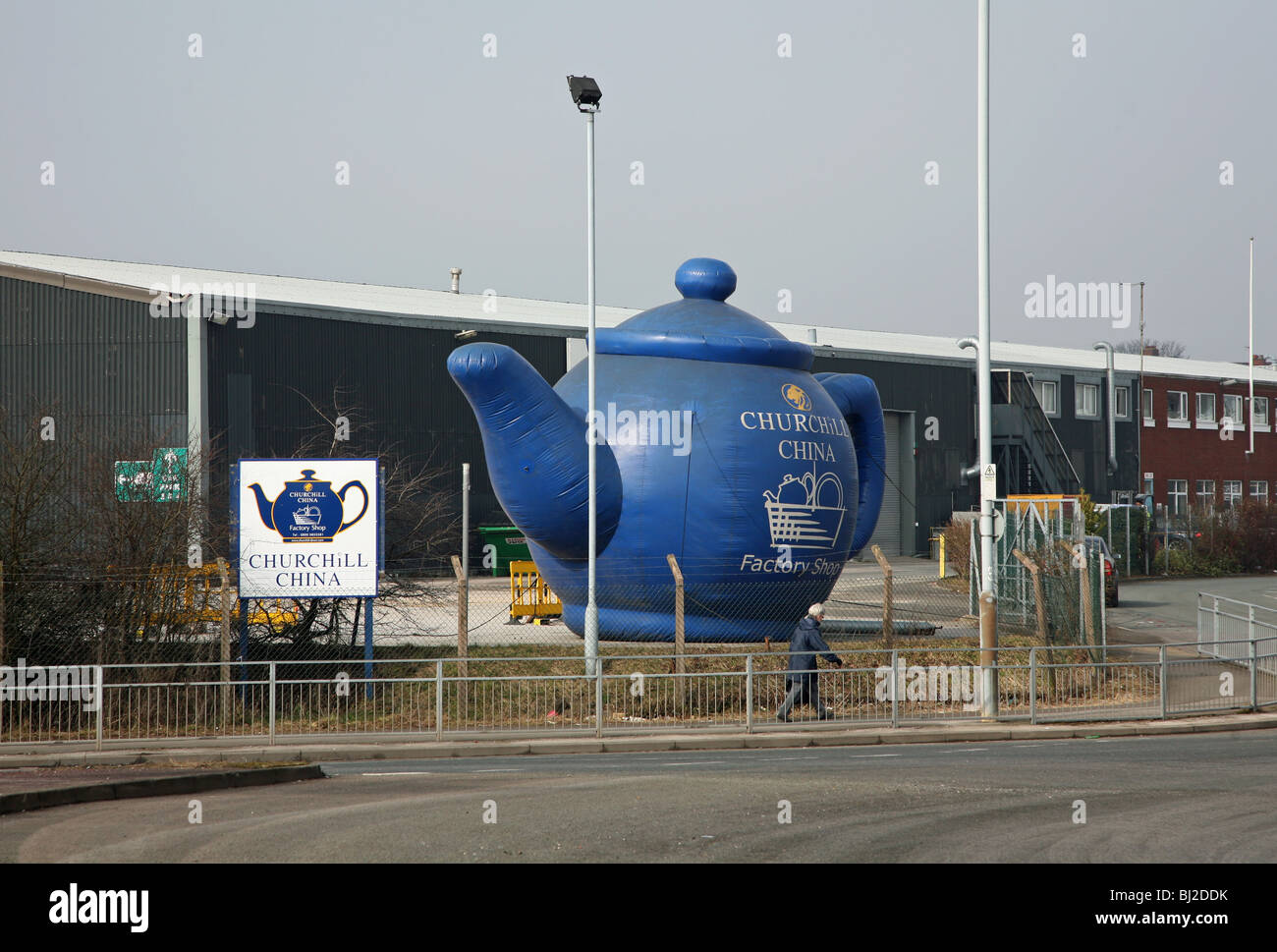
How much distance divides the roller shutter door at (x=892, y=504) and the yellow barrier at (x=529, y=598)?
1106 inches

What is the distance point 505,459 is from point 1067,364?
160ft

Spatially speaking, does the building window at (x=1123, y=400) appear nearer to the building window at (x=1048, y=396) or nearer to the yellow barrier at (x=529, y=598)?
the building window at (x=1048, y=396)

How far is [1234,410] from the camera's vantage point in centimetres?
6391

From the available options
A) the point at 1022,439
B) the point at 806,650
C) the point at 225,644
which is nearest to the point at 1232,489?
the point at 1022,439

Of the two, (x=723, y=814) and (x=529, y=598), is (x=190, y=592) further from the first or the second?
(x=529, y=598)

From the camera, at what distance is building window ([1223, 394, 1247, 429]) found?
63.5 metres

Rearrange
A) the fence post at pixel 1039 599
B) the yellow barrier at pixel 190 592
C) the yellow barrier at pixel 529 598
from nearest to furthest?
the yellow barrier at pixel 190 592 → the fence post at pixel 1039 599 → the yellow barrier at pixel 529 598

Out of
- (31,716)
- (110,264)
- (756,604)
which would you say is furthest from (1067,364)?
(31,716)

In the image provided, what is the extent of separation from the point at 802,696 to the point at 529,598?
11.2 m

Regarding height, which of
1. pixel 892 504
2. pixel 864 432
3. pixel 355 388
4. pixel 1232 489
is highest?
pixel 355 388

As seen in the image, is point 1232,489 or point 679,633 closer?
point 679,633

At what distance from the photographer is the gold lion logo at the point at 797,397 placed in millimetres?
20484

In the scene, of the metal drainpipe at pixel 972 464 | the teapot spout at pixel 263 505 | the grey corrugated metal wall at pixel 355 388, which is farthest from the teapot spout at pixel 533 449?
the grey corrugated metal wall at pixel 355 388

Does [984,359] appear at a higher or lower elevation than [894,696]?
higher
